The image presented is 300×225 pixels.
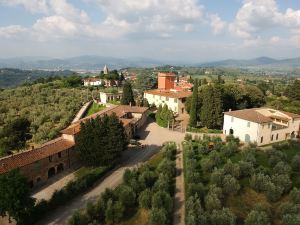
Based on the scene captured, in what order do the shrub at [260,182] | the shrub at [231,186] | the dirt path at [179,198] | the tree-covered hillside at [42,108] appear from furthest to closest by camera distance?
1. the tree-covered hillside at [42,108]
2. the shrub at [260,182]
3. the shrub at [231,186]
4. the dirt path at [179,198]

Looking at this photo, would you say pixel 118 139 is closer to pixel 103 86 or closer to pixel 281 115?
pixel 281 115

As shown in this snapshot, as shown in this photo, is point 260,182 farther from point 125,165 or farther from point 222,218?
point 125,165

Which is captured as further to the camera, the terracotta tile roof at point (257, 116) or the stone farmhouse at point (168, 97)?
the stone farmhouse at point (168, 97)

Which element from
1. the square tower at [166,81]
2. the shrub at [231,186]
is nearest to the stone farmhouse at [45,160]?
the shrub at [231,186]

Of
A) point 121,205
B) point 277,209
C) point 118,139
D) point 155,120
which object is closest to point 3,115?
point 155,120

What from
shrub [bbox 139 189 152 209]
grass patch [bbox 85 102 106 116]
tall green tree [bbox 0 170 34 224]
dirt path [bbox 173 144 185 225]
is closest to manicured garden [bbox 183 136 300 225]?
dirt path [bbox 173 144 185 225]

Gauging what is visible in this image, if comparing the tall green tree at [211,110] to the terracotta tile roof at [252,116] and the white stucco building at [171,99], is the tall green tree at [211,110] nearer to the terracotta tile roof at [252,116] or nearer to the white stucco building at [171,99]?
the terracotta tile roof at [252,116]

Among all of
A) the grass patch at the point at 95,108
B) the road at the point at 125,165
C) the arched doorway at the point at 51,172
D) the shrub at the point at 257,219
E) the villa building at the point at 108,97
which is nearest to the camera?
the shrub at the point at 257,219
